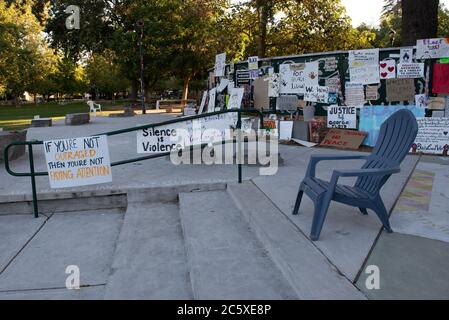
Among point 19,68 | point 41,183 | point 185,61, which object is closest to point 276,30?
point 185,61

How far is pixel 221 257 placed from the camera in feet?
11.9

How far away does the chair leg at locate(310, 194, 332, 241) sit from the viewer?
3.66 m

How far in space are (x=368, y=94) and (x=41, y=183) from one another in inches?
269

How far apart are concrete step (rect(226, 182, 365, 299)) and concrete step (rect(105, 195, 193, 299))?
0.80m

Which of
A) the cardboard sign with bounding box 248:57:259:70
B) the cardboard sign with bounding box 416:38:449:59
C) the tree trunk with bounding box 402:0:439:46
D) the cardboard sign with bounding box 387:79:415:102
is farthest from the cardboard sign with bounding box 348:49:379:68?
the cardboard sign with bounding box 248:57:259:70

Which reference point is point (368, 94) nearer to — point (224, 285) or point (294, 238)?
point (294, 238)

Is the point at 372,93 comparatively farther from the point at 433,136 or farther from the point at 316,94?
the point at 433,136

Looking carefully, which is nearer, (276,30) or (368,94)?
(368,94)

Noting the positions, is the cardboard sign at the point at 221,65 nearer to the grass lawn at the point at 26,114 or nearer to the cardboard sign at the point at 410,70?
the cardboard sign at the point at 410,70

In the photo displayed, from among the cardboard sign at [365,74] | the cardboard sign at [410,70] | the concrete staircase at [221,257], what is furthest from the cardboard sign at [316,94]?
the concrete staircase at [221,257]

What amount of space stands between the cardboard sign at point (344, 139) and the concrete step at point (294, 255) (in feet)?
15.2

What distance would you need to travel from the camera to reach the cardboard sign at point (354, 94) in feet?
29.3

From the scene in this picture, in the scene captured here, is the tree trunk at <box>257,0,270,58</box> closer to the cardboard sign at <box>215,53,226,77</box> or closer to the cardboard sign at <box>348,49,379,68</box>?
the cardboard sign at <box>215,53,226,77</box>

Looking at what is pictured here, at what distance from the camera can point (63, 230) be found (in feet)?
16.7
